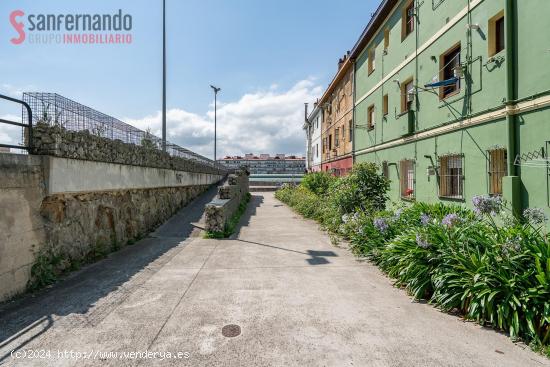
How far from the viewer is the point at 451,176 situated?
8891mm

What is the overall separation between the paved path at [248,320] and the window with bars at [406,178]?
592 cm

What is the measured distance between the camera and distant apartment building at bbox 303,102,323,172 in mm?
29078

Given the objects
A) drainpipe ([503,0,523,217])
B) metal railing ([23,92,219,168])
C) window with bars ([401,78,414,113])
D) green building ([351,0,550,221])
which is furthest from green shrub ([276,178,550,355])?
metal railing ([23,92,219,168])

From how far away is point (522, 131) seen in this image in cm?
618

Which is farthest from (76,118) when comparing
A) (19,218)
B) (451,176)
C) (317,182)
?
(317,182)

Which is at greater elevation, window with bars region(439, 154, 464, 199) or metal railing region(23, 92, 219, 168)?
metal railing region(23, 92, 219, 168)

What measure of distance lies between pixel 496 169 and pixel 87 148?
9.82 m

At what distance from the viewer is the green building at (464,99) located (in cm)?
593

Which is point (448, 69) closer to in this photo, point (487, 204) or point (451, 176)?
point (451, 176)

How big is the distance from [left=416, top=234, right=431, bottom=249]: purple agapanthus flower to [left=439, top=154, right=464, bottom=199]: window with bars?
14.1 ft

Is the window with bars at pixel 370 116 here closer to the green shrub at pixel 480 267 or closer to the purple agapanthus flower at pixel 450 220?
the green shrub at pixel 480 267

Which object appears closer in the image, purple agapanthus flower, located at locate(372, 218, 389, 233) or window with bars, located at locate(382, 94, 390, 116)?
purple agapanthus flower, located at locate(372, 218, 389, 233)

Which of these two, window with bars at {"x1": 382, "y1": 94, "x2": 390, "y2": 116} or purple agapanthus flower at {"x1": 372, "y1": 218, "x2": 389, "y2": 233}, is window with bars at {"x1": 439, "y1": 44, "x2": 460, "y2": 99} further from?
purple agapanthus flower at {"x1": 372, "y1": 218, "x2": 389, "y2": 233}

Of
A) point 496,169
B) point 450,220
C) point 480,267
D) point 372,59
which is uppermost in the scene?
point 372,59
